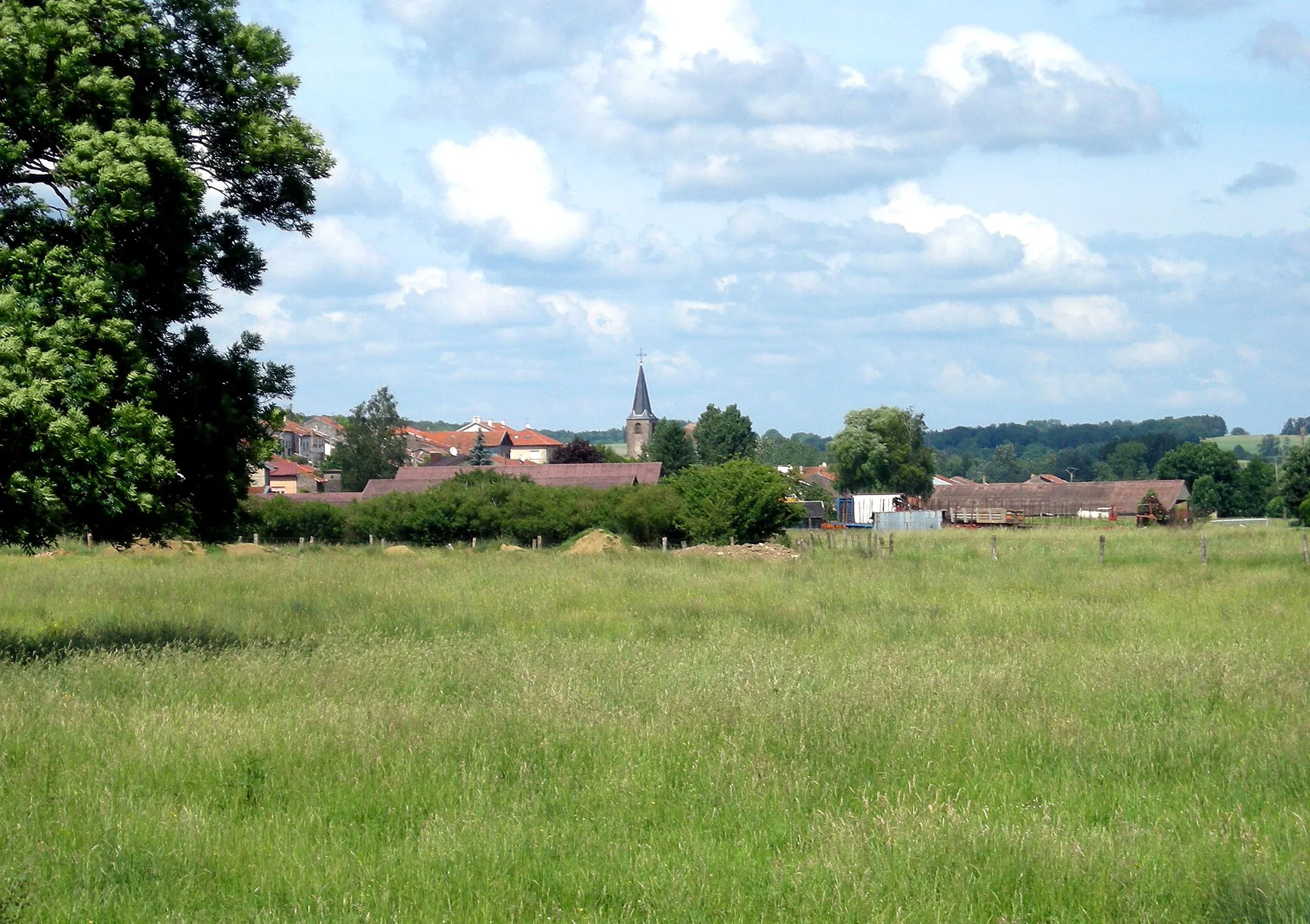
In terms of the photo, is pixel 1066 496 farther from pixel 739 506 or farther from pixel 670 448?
pixel 739 506

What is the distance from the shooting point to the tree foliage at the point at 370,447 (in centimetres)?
10219

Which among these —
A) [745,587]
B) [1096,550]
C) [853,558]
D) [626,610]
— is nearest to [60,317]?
[626,610]

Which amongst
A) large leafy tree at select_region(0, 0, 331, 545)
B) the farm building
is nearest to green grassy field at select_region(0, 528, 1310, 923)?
large leafy tree at select_region(0, 0, 331, 545)

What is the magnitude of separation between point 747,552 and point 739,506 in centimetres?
527

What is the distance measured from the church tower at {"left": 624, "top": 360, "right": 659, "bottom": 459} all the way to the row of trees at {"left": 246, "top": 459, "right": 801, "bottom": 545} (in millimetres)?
95717

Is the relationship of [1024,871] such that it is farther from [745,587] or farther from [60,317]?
[745,587]

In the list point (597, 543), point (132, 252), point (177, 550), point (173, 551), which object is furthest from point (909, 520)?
point (132, 252)

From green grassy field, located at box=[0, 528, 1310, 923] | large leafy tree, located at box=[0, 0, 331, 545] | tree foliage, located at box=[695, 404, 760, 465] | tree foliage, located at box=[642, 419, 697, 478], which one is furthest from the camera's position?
tree foliage, located at box=[695, 404, 760, 465]

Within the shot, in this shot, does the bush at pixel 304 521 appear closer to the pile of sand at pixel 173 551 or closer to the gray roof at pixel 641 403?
the pile of sand at pixel 173 551

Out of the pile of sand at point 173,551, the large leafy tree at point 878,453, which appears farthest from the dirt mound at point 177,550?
the large leafy tree at point 878,453

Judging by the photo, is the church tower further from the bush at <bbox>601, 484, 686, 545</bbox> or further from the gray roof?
the bush at <bbox>601, 484, 686, 545</bbox>

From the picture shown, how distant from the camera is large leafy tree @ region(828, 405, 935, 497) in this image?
9925 cm

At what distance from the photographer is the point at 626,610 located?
1906 cm

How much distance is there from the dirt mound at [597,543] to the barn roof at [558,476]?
21.6 m
